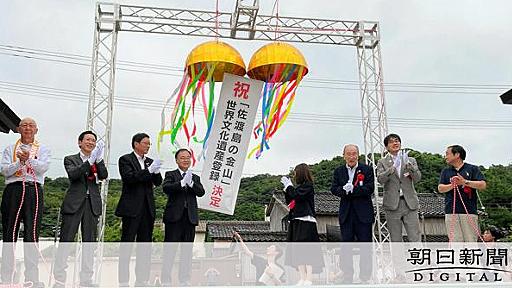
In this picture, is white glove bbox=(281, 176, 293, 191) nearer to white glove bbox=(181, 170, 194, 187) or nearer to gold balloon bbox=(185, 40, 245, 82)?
white glove bbox=(181, 170, 194, 187)

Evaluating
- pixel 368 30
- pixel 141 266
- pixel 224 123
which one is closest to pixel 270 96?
pixel 224 123

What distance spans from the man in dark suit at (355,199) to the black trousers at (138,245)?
1631mm

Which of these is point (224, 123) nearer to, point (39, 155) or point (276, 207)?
point (39, 155)

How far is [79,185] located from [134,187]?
0.42 metres

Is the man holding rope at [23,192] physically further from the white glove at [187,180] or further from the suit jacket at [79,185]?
the white glove at [187,180]

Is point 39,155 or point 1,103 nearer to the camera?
point 39,155

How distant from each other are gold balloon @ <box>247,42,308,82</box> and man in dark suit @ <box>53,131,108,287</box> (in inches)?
87.1

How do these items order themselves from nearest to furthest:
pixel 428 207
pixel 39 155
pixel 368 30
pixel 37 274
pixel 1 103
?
pixel 37 274
pixel 39 155
pixel 1 103
pixel 368 30
pixel 428 207

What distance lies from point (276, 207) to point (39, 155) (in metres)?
13.6

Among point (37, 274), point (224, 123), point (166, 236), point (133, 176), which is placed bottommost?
point (37, 274)

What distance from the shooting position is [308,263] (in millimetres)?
4262

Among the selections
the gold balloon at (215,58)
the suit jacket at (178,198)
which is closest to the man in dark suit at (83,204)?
the suit jacket at (178,198)

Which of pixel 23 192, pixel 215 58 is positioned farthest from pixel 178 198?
pixel 215 58

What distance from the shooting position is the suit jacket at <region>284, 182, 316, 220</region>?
4.34 m
